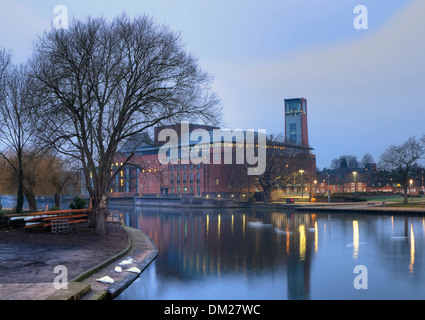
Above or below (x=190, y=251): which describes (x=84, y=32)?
above

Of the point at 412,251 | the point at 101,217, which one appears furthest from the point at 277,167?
the point at 101,217

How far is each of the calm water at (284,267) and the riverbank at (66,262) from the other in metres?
1.20

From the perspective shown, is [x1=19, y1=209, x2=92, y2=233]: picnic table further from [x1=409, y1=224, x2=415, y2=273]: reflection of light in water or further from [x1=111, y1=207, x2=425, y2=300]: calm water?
[x1=409, y1=224, x2=415, y2=273]: reflection of light in water

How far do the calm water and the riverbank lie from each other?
3.95ft

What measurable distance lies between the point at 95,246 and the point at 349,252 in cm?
1641

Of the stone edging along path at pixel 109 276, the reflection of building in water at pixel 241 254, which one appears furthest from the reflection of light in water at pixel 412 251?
the stone edging along path at pixel 109 276

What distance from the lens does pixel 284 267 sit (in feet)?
67.4

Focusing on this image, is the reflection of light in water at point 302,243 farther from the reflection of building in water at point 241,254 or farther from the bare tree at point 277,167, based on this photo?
the bare tree at point 277,167

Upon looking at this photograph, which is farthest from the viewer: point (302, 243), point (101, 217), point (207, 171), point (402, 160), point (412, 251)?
point (207, 171)

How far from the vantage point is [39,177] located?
1827 inches

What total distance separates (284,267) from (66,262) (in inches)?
434

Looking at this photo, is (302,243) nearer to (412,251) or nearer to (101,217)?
(412,251)

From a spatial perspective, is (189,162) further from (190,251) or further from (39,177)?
(190,251)
